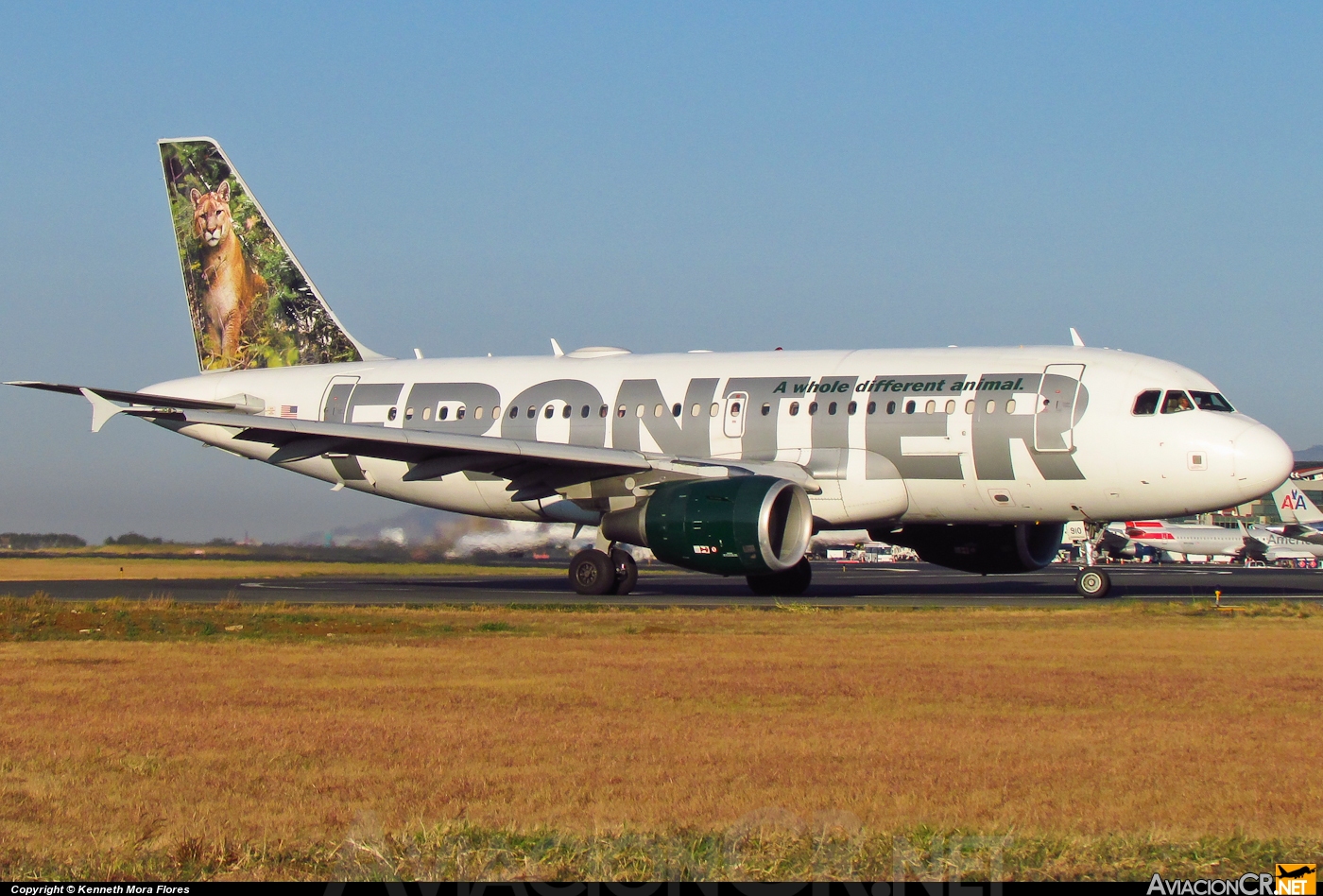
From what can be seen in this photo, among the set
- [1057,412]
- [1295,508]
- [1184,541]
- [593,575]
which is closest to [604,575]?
[593,575]

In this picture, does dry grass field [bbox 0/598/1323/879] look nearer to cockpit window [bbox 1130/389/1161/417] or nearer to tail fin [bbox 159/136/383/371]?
cockpit window [bbox 1130/389/1161/417]

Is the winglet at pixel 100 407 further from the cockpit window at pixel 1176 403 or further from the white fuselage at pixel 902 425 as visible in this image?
the cockpit window at pixel 1176 403

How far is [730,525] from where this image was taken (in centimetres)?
2123

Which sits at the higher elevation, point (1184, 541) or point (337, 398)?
point (337, 398)

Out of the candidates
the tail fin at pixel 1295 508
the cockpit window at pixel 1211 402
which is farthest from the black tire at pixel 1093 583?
the tail fin at pixel 1295 508

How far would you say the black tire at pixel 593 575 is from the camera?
2419cm

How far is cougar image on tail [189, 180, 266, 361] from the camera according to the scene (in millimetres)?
30891

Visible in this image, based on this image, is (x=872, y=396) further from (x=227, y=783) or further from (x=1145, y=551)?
(x=1145, y=551)

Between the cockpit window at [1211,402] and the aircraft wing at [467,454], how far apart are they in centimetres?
607

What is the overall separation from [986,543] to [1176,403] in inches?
195

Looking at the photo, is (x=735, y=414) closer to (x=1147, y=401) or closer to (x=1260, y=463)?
(x=1147, y=401)

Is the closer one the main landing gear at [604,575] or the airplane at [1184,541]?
the main landing gear at [604,575]

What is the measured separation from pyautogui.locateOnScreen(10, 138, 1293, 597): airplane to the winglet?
0.03m

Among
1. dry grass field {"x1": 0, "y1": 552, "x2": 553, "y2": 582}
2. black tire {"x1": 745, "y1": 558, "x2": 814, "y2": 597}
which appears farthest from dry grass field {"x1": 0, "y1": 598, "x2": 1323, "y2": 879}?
dry grass field {"x1": 0, "y1": 552, "x2": 553, "y2": 582}
